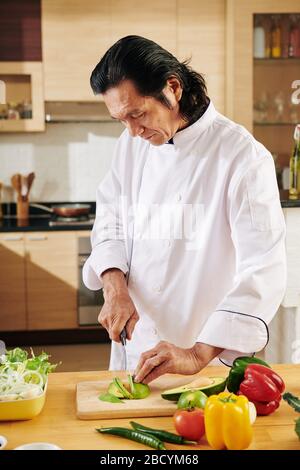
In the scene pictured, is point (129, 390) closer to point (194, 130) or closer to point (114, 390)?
point (114, 390)

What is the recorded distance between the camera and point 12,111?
4.46 metres

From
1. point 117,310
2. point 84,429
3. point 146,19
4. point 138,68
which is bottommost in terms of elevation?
point 84,429

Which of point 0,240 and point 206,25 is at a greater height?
point 206,25

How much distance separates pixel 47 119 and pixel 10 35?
1.96 feet

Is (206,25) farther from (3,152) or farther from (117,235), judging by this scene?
(117,235)

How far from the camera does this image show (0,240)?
423cm

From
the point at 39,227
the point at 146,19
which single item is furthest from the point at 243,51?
the point at 39,227

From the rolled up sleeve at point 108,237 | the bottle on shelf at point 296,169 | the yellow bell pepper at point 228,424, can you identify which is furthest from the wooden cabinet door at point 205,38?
the yellow bell pepper at point 228,424

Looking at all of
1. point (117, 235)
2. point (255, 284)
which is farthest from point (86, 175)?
point (255, 284)

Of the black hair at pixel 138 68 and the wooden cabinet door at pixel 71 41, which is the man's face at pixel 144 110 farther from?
the wooden cabinet door at pixel 71 41

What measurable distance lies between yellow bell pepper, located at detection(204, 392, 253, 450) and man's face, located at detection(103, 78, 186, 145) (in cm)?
70

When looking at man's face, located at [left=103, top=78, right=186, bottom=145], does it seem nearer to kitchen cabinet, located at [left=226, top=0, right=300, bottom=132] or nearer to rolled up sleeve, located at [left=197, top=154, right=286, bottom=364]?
rolled up sleeve, located at [left=197, top=154, right=286, bottom=364]

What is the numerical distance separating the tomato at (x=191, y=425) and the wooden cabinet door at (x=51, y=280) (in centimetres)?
308

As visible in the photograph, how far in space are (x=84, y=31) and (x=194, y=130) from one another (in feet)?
9.34
